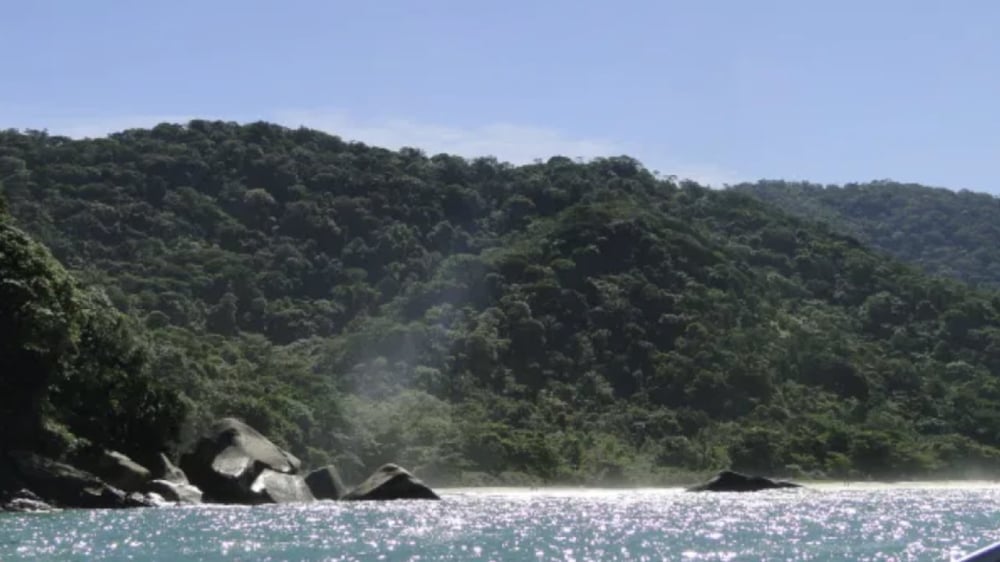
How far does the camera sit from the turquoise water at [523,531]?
107ft

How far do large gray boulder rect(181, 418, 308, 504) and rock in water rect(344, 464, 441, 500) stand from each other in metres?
2.37

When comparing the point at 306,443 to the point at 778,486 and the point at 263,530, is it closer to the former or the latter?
the point at 778,486

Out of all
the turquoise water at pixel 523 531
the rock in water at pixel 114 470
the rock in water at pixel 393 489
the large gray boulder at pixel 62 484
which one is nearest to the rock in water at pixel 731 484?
the turquoise water at pixel 523 531

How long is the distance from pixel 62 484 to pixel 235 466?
6629 mm

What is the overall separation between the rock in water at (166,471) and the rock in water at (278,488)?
255 centimetres

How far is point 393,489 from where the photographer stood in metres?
54.6

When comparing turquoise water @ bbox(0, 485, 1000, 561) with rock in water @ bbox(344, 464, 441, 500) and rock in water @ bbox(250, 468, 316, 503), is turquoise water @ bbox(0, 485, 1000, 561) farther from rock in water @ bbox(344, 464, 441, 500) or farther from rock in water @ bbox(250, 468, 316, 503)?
rock in water @ bbox(250, 468, 316, 503)

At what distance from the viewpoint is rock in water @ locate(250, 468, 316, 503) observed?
51.5 meters

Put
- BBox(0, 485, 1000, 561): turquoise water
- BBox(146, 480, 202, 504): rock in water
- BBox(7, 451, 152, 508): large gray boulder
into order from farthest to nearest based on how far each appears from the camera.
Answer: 1. BBox(146, 480, 202, 504): rock in water
2. BBox(7, 451, 152, 508): large gray boulder
3. BBox(0, 485, 1000, 561): turquoise water

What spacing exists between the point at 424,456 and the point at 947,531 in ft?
117

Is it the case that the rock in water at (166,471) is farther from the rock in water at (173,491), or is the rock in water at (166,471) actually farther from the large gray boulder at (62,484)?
the large gray boulder at (62,484)

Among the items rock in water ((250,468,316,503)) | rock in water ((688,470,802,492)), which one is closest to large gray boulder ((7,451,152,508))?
rock in water ((250,468,316,503))

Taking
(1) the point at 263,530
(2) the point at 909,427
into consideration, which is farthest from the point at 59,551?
(2) the point at 909,427

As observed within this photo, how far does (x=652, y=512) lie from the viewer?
1932 inches
